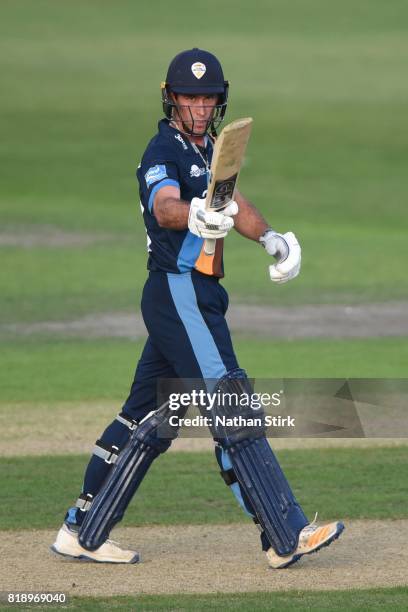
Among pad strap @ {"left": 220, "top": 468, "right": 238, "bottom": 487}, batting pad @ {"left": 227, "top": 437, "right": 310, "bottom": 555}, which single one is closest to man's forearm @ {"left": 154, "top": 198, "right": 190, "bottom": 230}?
batting pad @ {"left": 227, "top": 437, "right": 310, "bottom": 555}

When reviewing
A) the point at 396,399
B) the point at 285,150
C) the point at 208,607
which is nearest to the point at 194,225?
the point at 208,607

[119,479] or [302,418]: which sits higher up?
[119,479]

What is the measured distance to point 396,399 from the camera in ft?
32.3

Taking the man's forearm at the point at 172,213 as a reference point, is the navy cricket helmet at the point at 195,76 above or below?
above

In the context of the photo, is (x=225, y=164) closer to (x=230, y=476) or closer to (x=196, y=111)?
(x=196, y=111)

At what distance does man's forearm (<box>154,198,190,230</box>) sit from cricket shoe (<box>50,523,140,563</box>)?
1.40m

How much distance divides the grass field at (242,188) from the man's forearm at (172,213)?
138 centimetres

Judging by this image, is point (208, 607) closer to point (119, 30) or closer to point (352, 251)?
point (352, 251)

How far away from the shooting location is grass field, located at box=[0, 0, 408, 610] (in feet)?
24.6

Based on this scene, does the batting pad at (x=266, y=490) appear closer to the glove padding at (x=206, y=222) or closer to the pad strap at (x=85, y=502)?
the pad strap at (x=85, y=502)

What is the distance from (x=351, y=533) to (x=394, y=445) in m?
2.09

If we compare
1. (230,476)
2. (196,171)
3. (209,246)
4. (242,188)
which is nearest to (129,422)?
(230,476)

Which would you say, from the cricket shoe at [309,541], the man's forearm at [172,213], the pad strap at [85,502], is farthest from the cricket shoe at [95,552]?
the man's forearm at [172,213]

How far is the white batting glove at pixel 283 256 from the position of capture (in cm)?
572
